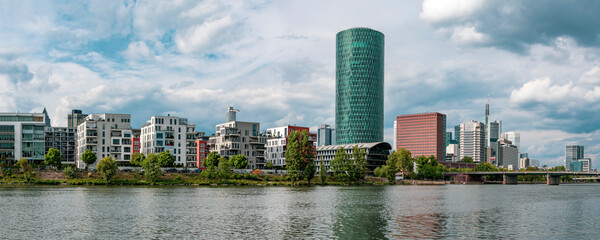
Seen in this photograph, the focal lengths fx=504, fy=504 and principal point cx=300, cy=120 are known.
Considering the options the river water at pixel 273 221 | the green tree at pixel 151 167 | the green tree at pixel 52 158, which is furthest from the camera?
the green tree at pixel 52 158

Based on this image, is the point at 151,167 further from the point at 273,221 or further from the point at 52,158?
the point at 273,221

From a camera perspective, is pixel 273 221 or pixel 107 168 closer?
pixel 273 221

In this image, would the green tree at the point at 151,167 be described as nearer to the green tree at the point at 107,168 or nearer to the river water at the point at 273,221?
the green tree at the point at 107,168

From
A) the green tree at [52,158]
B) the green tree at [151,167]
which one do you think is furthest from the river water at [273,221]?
the green tree at [52,158]

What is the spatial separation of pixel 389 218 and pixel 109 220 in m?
41.7

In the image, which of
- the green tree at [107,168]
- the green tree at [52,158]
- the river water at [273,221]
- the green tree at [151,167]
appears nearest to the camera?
the river water at [273,221]

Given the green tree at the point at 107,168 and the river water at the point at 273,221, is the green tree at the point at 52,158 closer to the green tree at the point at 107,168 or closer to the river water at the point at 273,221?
the green tree at the point at 107,168

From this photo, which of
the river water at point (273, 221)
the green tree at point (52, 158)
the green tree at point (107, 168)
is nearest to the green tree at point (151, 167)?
the green tree at point (107, 168)

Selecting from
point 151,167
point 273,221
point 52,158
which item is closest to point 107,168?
point 151,167

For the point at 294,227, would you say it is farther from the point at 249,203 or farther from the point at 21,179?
the point at 21,179

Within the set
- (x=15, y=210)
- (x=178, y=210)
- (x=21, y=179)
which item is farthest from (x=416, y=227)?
(x=21, y=179)

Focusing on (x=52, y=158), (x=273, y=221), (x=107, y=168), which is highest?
(x=52, y=158)

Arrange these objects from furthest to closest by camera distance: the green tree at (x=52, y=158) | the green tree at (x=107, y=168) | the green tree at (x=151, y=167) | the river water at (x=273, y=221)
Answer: the green tree at (x=52, y=158) < the green tree at (x=151, y=167) < the green tree at (x=107, y=168) < the river water at (x=273, y=221)

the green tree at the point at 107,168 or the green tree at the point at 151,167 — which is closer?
the green tree at the point at 107,168
